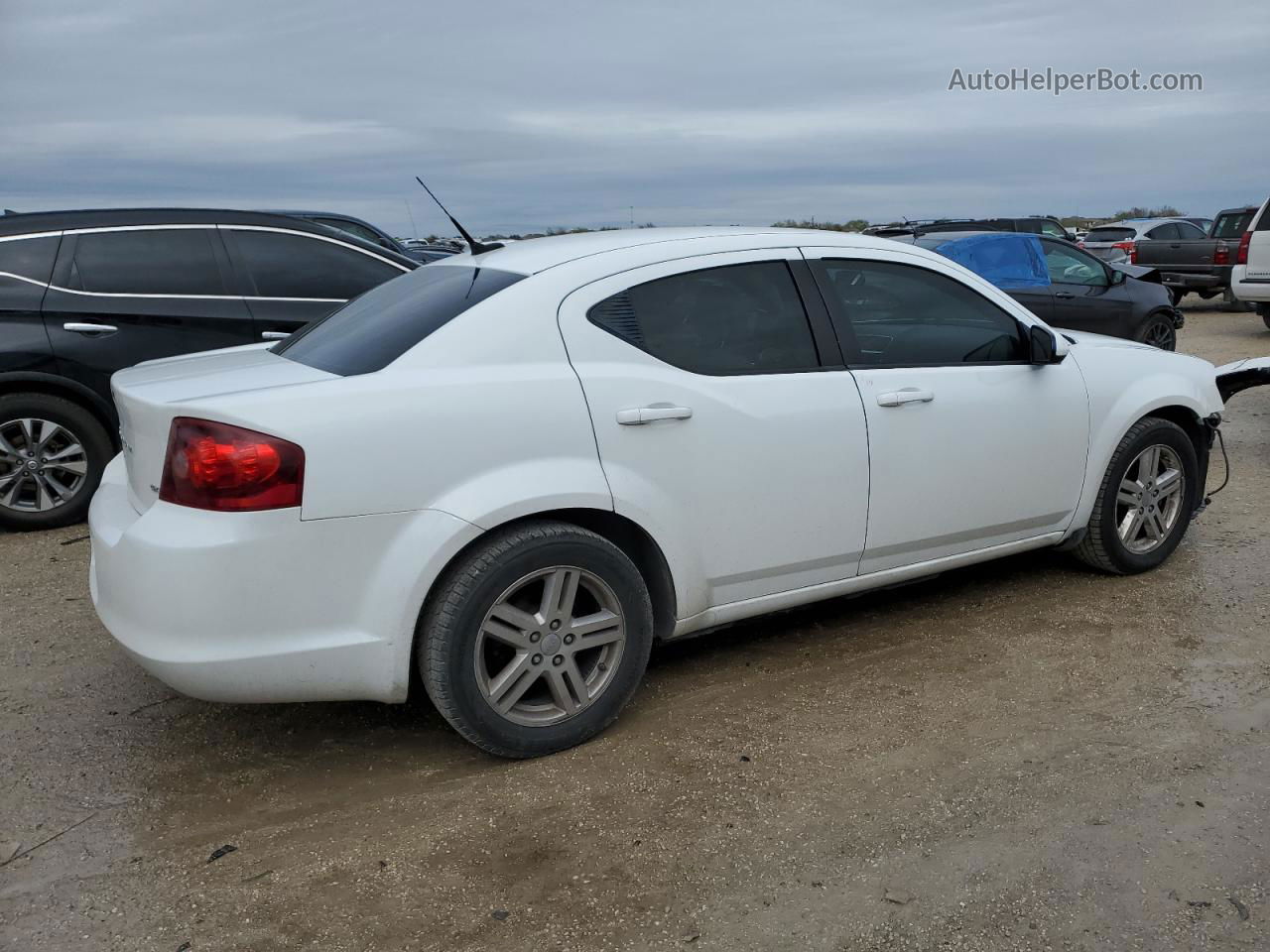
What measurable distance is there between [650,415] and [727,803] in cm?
120

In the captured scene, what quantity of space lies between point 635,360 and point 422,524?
902 mm

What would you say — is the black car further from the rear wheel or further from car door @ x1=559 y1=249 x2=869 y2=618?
the rear wheel

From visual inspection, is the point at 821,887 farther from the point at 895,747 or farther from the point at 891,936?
the point at 895,747

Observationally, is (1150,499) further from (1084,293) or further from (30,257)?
(1084,293)

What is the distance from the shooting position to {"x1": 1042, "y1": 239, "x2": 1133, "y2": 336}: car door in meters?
11.0

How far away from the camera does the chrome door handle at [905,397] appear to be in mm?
4117

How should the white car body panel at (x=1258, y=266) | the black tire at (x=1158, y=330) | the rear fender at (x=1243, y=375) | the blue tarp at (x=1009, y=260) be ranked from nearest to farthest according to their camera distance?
the rear fender at (x=1243, y=375) → the blue tarp at (x=1009, y=260) → the black tire at (x=1158, y=330) → the white car body panel at (x=1258, y=266)

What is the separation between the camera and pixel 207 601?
10.2ft

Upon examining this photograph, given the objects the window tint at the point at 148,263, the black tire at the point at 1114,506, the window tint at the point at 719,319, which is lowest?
the black tire at the point at 1114,506

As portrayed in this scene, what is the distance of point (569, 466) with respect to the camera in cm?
348

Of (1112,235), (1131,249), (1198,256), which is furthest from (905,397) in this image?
(1112,235)

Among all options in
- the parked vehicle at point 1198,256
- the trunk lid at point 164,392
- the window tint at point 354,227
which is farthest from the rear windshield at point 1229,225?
the trunk lid at point 164,392

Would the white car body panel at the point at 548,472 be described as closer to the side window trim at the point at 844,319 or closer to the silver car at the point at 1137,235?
the side window trim at the point at 844,319

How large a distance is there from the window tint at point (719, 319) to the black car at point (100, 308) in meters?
3.06
